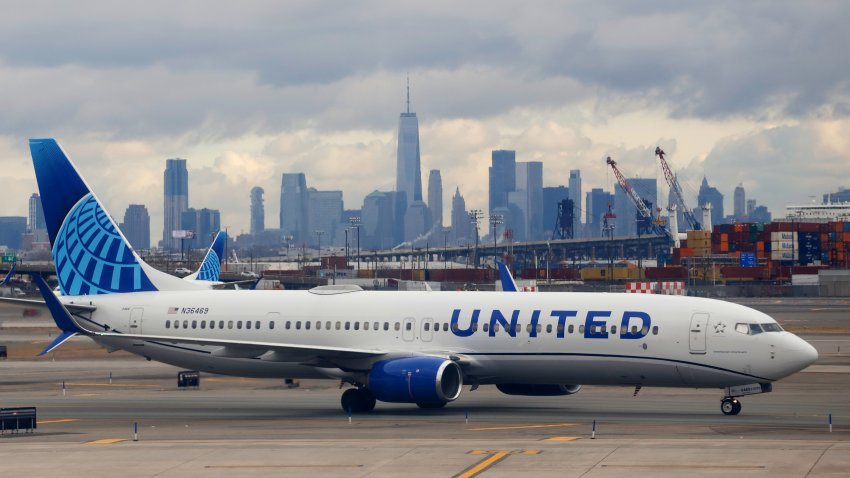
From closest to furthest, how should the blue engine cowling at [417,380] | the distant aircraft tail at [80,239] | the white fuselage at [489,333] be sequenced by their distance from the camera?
the white fuselage at [489,333]
the blue engine cowling at [417,380]
the distant aircraft tail at [80,239]

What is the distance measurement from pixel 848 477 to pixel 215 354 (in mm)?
26266

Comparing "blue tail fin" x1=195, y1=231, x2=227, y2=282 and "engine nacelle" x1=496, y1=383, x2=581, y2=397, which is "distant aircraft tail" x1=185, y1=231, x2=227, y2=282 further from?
"engine nacelle" x1=496, y1=383, x2=581, y2=397

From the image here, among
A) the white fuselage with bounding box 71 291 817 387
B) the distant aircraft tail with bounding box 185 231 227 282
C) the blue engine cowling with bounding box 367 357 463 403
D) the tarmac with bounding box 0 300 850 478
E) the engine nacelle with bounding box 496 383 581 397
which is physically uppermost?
the distant aircraft tail with bounding box 185 231 227 282

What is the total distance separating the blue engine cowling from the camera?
45.3m

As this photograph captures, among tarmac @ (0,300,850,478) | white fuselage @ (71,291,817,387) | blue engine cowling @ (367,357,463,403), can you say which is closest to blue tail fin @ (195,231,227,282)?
tarmac @ (0,300,850,478)

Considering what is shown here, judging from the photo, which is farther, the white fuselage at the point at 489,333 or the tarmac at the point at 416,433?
the white fuselage at the point at 489,333

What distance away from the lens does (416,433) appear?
40.8 meters

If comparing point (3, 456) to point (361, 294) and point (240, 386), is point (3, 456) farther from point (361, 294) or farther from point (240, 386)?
point (240, 386)

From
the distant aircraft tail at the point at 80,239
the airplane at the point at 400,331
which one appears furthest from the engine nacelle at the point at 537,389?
the distant aircraft tail at the point at 80,239

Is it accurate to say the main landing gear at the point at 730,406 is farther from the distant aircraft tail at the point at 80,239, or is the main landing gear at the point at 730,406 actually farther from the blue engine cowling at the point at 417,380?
the distant aircraft tail at the point at 80,239

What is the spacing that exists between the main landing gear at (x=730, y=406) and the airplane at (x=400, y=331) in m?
0.07

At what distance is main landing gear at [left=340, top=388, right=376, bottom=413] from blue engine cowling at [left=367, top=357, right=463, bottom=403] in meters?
1.61

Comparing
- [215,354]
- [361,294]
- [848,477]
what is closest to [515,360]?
[361,294]

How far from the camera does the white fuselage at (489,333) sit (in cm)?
4481
